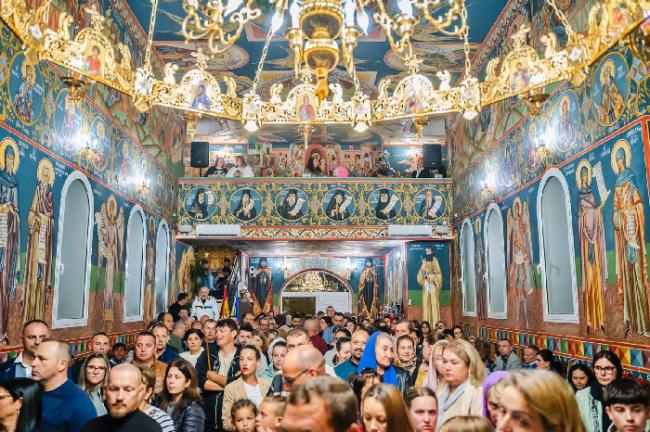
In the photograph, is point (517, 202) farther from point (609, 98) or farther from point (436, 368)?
point (436, 368)

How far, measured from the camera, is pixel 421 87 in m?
6.58

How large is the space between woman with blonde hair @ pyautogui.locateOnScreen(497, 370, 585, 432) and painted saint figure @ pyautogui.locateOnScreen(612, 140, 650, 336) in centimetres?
610

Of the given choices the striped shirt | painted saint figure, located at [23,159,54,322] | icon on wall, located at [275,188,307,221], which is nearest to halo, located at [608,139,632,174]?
the striped shirt

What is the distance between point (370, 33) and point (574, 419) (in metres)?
13.1

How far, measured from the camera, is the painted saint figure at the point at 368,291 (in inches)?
1035

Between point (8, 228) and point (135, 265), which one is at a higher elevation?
point (8, 228)

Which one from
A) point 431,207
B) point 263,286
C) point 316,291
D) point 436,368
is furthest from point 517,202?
point 263,286

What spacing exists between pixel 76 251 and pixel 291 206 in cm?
866

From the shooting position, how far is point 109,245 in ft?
38.8

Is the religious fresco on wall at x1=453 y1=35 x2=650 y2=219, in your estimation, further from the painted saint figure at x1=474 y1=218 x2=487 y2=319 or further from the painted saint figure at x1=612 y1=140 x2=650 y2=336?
the painted saint figure at x1=474 y1=218 x2=487 y2=319

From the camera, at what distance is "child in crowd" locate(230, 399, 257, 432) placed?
15.5 ft

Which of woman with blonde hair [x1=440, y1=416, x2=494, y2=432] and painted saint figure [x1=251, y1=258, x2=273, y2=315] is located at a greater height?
painted saint figure [x1=251, y1=258, x2=273, y2=315]

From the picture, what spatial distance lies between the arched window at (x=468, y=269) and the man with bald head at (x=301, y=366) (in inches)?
528

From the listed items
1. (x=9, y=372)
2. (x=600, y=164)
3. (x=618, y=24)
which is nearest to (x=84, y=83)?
(x=9, y=372)
